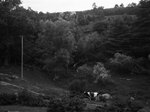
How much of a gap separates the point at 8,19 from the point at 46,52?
728 centimetres

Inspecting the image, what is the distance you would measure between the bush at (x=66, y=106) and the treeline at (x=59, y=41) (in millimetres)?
20395

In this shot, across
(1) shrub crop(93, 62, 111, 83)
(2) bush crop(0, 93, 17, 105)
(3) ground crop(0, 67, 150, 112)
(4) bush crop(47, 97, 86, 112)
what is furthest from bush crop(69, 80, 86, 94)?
(4) bush crop(47, 97, 86, 112)

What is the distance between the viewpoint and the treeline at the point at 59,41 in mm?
35719

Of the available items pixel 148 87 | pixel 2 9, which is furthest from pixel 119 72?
pixel 2 9

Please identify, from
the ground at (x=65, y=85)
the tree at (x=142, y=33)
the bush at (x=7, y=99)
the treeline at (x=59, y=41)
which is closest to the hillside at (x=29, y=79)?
the ground at (x=65, y=85)

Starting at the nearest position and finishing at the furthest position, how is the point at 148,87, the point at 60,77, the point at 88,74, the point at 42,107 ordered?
1. the point at 42,107
2. the point at 148,87
3. the point at 88,74
4. the point at 60,77

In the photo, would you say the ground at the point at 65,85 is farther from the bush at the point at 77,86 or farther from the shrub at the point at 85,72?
the shrub at the point at 85,72

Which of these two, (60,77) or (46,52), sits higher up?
(46,52)

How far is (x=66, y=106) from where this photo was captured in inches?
529

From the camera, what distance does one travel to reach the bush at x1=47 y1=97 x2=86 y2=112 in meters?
13.4

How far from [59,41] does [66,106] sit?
2278 centimetres

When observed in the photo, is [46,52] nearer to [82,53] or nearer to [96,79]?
[82,53]

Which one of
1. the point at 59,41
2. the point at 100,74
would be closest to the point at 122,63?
the point at 100,74

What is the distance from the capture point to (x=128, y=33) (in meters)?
39.3
